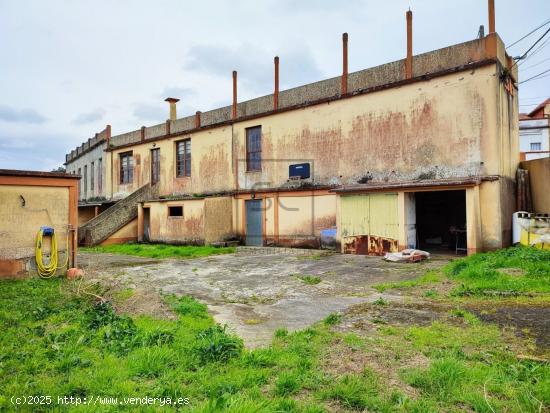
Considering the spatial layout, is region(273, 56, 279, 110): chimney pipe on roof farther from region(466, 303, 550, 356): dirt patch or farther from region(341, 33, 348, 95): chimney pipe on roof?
region(466, 303, 550, 356): dirt patch

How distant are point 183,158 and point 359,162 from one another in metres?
10.7

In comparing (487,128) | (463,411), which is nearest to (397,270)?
(487,128)

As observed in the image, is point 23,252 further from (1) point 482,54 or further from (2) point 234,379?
(1) point 482,54

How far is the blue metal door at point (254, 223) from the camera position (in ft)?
54.8

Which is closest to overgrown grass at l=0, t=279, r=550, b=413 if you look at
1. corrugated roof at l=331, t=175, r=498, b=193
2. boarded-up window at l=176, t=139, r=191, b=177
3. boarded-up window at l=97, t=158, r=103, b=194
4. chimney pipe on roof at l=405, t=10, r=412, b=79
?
corrugated roof at l=331, t=175, r=498, b=193

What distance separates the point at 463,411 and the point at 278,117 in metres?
14.4

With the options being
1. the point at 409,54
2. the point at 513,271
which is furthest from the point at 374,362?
the point at 409,54

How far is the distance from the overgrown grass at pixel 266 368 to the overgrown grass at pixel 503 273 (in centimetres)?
189

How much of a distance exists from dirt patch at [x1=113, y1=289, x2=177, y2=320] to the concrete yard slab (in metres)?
0.64

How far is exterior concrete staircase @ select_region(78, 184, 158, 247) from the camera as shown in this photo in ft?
60.0

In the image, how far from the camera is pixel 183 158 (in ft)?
67.7

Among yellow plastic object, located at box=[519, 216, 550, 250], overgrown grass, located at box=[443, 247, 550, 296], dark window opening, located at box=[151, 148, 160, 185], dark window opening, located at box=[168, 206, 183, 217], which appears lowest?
overgrown grass, located at box=[443, 247, 550, 296]

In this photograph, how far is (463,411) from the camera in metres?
2.89

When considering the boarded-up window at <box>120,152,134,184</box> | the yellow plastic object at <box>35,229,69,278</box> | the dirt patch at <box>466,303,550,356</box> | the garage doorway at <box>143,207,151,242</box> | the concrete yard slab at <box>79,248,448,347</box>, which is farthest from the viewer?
the boarded-up window at <box>120,152,134,184</box>
